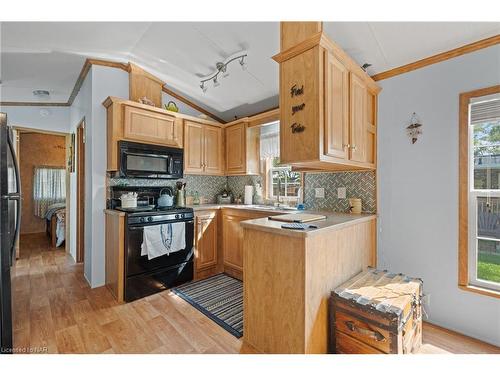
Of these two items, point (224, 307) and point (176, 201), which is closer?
point (224, 307)

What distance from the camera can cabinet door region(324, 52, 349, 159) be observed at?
166cm

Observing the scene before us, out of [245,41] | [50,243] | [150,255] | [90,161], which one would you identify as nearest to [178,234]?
[150,255]

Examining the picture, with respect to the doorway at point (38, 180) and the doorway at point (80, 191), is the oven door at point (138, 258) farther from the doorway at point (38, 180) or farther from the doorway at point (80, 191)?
the doorway at point (38, 180)

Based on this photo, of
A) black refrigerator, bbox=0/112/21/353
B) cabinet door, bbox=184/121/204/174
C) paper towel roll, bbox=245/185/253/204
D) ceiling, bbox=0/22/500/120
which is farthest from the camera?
paper towel roll, bbox=245/185/253/204

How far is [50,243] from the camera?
486 cm

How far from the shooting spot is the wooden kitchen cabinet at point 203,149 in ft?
11.1

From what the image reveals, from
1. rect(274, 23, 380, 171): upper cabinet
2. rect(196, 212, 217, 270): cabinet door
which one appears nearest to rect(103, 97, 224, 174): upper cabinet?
rect(196, 212, 217, 270): cabinet door

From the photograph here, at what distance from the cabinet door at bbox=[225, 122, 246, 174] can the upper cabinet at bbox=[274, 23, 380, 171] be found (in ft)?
5.73

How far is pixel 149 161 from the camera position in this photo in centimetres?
294

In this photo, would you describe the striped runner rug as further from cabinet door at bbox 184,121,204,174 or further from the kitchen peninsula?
cabinet door at bbox 184,121,204,174

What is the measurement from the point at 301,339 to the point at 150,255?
1778 mm

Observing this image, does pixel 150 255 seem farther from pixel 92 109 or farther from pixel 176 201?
pixel 92 109

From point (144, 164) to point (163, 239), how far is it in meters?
0.93
